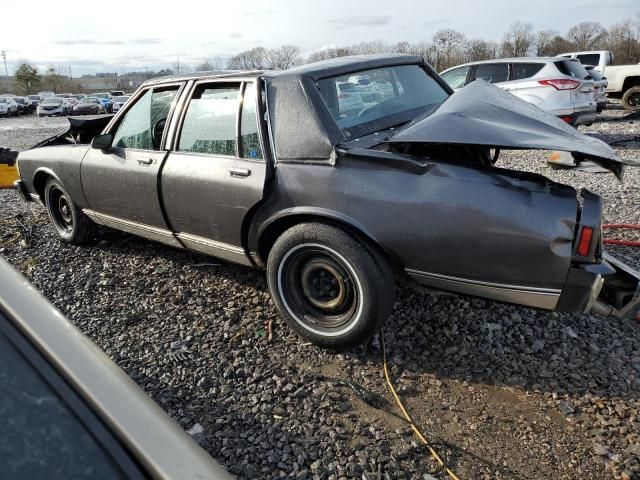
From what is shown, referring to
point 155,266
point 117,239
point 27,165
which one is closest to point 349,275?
point 155,266

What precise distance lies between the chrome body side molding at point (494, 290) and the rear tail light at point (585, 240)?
232 mm

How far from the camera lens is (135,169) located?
3.94 metres

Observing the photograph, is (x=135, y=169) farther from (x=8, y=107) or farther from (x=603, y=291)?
(x=8, y=107)

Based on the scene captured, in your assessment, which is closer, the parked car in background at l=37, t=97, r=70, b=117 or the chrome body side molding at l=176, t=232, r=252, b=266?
the chrome body side molding at l=176, t=232, r=252, b=266

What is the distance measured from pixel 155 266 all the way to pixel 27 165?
2.04 metres

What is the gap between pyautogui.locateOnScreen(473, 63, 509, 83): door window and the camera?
11.0m

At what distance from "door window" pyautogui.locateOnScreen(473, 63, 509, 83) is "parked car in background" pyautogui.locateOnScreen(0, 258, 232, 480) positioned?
1128 centimetres

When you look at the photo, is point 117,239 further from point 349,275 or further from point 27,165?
point 349,275

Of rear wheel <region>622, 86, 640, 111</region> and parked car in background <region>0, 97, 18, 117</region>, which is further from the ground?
parked car in background <region>0, 97, 18, 117</region>

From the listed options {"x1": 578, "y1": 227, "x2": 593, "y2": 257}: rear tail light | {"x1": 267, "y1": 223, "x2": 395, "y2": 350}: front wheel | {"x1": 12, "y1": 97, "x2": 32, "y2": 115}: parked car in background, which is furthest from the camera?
{"x1": 12, "y1": 97, "x2": 32, "y2": 115}: parked car in background

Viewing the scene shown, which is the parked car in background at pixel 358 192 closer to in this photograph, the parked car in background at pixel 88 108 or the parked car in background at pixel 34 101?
the parked car in background at pixel 88 108

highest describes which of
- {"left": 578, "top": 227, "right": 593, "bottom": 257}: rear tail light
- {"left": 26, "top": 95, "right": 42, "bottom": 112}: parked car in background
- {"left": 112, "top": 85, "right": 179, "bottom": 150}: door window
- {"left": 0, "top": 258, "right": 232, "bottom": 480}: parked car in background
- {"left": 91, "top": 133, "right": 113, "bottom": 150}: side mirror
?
{"left": 26, "top": 95, "right": 42, "bottom": 112}: parked car in background

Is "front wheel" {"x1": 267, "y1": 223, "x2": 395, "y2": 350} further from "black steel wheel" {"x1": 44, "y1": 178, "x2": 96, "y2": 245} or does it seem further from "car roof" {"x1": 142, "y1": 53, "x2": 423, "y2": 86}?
"black steel wheel" {"x1": 44, "y1": 178, "x2": 96, "y2": 245}

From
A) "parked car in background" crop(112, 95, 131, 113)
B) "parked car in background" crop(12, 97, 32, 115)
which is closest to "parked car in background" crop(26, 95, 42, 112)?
"parked car in background" crop(12, 97, 32, 115)
